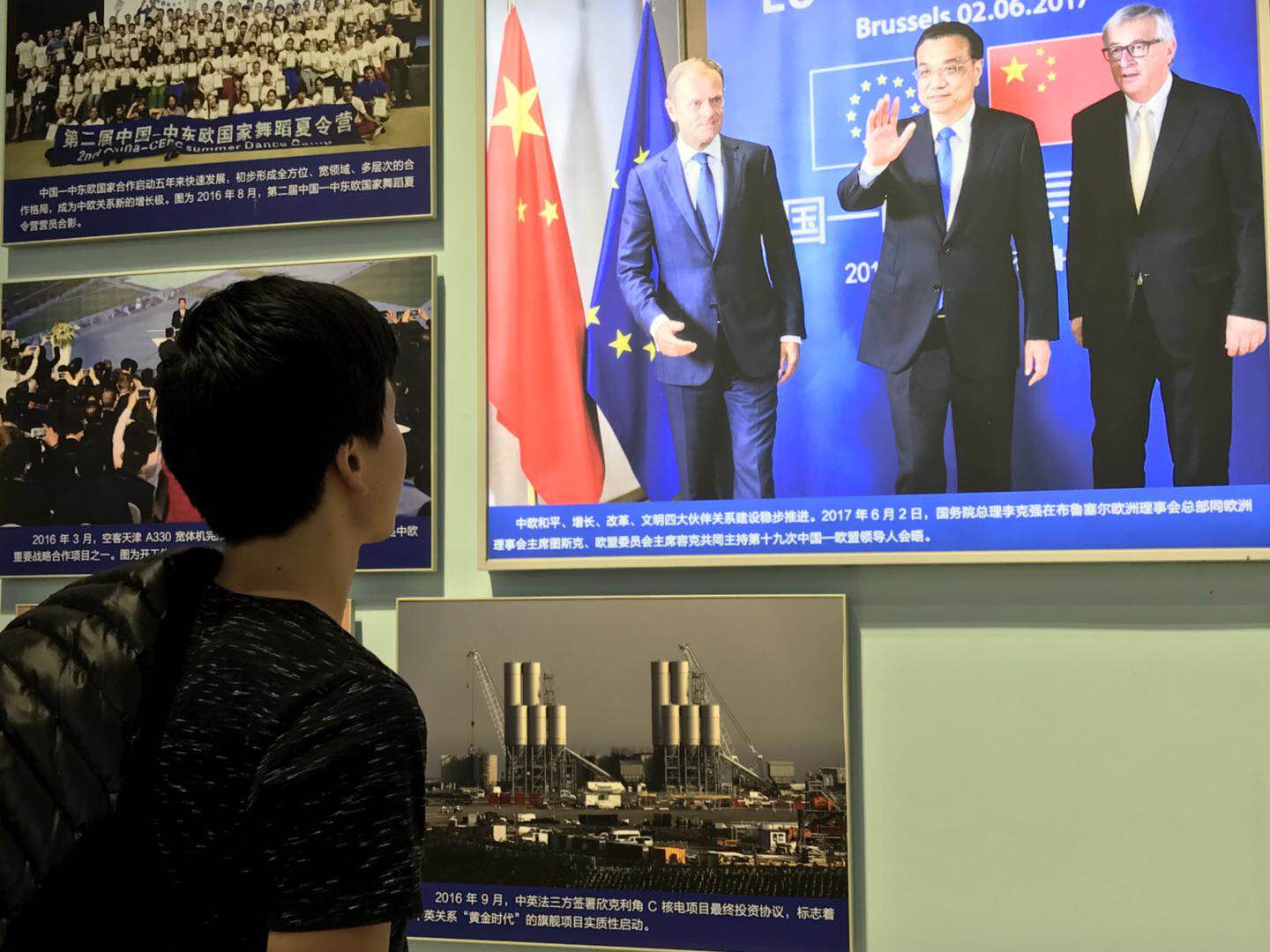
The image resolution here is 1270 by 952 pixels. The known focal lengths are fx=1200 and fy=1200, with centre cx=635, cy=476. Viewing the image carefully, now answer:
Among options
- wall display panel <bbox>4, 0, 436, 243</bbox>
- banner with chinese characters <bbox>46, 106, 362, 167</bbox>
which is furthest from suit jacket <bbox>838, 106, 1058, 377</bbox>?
banner with chinese characters <bbox>46, 106, 362, 167</bbox>

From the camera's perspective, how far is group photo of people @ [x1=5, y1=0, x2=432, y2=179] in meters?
1.61

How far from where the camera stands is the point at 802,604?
4.71ft

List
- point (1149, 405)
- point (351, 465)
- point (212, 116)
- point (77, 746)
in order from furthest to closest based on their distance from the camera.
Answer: point (212, 116) → point (1149, 405) → point (351, 465) → point (77, 746)

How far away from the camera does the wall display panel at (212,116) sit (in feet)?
5.28

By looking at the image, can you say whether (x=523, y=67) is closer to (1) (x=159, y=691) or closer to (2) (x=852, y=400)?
(2) (x=852, y=400)

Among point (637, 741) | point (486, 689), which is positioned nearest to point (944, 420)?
point (637, 741)

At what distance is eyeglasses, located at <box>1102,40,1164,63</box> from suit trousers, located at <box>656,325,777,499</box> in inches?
20.8

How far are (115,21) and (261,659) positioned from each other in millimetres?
1482

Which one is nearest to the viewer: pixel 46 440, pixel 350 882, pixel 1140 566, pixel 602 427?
pixel 350 882

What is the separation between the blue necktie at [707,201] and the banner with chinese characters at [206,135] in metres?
0.47

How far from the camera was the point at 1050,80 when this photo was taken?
141 cm

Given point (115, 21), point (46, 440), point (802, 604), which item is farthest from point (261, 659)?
point (115, 21)

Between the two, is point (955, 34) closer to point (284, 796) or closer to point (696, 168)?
point (696, 168)

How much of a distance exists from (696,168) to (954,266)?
1.14 ft
